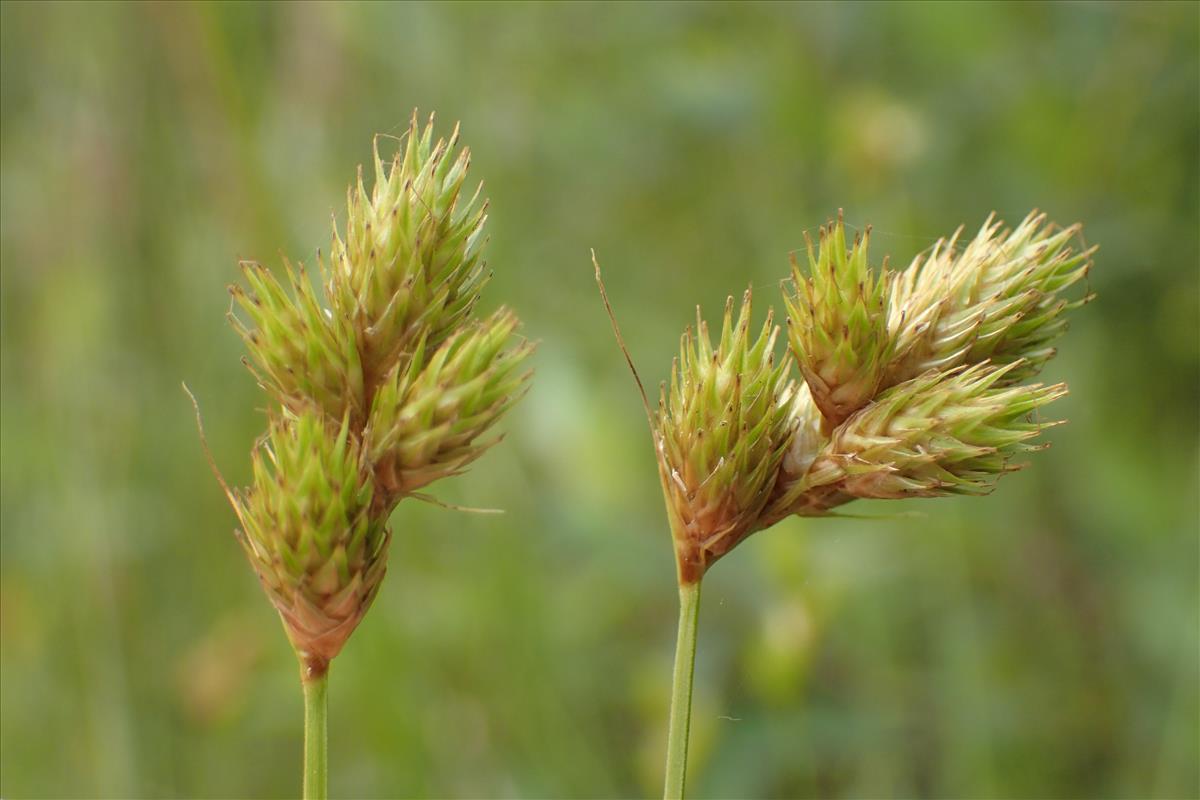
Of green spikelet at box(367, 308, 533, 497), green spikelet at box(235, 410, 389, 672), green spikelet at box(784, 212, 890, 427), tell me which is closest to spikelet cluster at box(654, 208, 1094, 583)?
green spikelet at box(784, 212, 890, 427)

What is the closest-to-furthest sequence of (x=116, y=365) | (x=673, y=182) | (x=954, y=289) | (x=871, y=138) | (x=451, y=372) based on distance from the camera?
(x=451, y=372)
(x=954, y=289)
(x=871, y=138)
(x=116, y=365)
(x=673, y=182)

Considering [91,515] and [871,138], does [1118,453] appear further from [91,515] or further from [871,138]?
[91,515]

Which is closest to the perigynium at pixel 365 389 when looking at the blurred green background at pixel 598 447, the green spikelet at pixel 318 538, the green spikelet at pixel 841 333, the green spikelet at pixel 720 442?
the green spikelet at pixel 318 538

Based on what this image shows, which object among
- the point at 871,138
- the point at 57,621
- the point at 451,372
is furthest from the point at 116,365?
the point at 451,372

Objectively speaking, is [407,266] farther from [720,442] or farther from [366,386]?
[720,442]

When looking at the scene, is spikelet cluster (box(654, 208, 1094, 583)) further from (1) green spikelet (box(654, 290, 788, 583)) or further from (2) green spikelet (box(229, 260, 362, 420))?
(2) green spikelet (box(229, 260, 362, 420))

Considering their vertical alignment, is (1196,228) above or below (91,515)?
above

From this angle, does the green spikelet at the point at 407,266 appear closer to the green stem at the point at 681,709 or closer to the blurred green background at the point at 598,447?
the green stem at the point at 681,709
